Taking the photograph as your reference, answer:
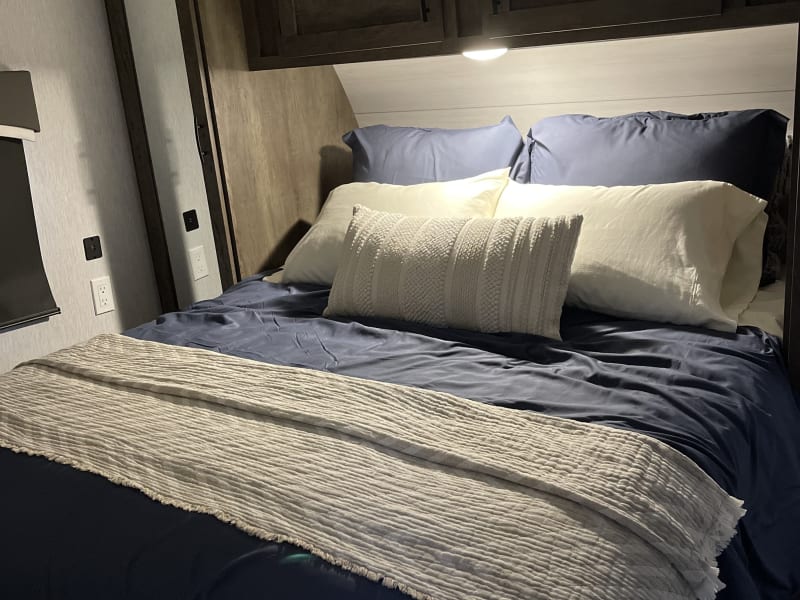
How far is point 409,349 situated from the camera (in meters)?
1.91

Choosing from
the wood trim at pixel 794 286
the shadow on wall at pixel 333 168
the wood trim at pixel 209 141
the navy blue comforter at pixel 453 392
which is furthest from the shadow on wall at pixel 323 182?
the wood trim at pixel 794 286

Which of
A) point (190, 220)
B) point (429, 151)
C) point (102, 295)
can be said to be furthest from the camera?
point (190, 220)

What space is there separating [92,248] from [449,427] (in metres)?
1.79

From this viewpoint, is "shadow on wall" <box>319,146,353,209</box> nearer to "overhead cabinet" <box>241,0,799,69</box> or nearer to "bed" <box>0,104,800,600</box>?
"overhead cabinet" <box>241,0,799,69</box>

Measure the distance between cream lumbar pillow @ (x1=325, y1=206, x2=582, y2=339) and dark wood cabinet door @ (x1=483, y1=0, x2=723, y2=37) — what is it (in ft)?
1.65

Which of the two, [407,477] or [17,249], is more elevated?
[17,249]

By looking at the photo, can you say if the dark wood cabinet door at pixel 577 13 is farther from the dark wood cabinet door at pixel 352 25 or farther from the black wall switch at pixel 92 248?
the black wall switch at pixel 92 248

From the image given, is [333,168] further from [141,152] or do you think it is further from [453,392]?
[453,392]

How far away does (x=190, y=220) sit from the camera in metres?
2.98

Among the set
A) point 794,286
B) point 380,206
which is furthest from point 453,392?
point 380,206

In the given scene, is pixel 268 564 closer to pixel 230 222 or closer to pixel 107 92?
pixel 230 222

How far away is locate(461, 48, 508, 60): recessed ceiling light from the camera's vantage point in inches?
87.6

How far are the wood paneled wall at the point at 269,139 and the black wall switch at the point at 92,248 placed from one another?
50cm

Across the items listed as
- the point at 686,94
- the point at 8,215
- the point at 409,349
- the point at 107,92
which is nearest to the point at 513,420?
the point at 409,349
